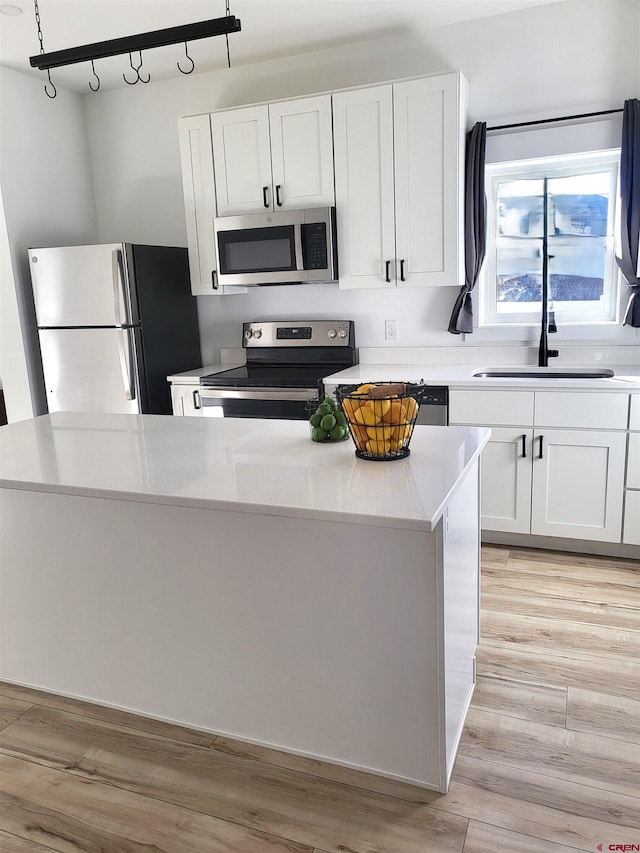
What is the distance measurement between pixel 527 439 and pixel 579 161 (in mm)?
1512

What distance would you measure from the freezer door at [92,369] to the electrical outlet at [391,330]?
1.46m

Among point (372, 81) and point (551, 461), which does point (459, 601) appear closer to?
point (551, 461)

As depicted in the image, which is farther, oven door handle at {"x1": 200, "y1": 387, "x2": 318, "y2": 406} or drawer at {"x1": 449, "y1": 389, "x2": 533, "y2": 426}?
oven door handle at {"x1": 200, "y1": 387, "x2": 318, "y2": 406}

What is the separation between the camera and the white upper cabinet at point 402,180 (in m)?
3.28

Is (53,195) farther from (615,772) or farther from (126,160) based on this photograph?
(615,772)

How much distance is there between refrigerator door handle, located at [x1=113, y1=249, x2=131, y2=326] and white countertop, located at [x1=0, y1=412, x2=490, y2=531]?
1.42 metres

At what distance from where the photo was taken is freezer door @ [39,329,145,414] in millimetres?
3797

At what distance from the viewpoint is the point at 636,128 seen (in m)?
3.15

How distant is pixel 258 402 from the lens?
3574 mm

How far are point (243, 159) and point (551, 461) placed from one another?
2325 mm

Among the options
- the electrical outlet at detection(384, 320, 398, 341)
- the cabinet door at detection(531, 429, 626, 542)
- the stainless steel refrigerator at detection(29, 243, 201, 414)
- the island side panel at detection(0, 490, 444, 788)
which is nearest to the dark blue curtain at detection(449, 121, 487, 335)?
the electrical outlet at detection(384, 320, 398, 341)

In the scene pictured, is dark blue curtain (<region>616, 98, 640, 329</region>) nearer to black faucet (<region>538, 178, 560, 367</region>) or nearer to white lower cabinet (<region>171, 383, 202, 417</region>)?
black faucet (<region>538, 178, 560, 367</region>)

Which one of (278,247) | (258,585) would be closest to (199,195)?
(278,247)

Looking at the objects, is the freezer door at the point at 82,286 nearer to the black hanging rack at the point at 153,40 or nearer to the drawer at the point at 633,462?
the black hanging rack at the point at 153,40
